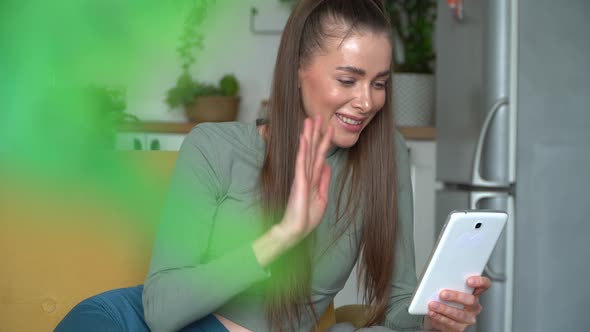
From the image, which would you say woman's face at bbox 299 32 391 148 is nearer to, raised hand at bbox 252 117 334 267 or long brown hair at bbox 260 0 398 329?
long brown hair at bbox 260 0 398 329

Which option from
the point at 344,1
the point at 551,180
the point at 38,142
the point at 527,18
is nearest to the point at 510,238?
the point at 551,180

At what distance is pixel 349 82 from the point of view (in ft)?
3.62

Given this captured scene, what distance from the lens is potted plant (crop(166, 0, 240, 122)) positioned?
8.95 ft

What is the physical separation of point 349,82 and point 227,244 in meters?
0.30

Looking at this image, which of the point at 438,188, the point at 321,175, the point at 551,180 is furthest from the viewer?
the point at 438,188

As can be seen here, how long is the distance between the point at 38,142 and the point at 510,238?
3.73 feet

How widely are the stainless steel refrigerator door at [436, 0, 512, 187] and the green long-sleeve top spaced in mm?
641

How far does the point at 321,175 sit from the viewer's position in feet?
3.11

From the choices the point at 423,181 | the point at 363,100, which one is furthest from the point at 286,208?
the point at 423,181

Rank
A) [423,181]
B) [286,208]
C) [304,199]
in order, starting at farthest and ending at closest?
[423,181]
[286,208]
[304,199]

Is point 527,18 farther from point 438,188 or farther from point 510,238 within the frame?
point 438,188

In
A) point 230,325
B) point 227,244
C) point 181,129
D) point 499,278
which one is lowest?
point 499,278

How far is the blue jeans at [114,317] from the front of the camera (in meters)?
0.98

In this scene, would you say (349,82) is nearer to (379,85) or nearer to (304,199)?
(379,85)
